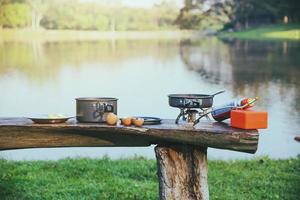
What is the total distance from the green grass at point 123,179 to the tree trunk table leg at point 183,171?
0.84m

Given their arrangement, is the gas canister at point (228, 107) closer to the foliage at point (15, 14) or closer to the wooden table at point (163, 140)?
the wooden table at point (163, 140)

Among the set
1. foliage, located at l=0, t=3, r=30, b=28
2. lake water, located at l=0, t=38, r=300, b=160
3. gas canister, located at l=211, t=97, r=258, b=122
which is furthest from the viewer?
foliage, located at l=0, t=3, r=30, b=28

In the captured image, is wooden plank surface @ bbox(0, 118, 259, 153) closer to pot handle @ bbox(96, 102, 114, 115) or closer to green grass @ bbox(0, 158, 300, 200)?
pot handle @ bbox(96, 102, 114, 115)

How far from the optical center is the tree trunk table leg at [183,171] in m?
2.70

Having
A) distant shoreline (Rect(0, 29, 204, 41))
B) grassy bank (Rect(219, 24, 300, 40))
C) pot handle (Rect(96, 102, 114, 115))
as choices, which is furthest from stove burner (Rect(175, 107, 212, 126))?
grassy bank (Rect(219, 24, 300, 40))

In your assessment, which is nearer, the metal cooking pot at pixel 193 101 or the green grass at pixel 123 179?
the metal cooking pot at pixel 193 101

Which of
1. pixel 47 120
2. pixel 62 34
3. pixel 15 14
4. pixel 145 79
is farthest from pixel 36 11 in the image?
pixel 47 120

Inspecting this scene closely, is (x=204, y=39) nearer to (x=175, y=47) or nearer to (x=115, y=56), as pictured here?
(x=175, y=47)

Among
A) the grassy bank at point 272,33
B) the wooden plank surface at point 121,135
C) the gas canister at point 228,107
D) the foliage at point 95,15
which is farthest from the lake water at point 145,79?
the wooden plank surface at point 121,135

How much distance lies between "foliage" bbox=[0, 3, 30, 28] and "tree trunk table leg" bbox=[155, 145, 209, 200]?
41.5 feet

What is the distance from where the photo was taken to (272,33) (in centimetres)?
1981

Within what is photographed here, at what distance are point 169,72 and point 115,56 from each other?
3.31m

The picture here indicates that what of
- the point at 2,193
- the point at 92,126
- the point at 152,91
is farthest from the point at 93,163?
the point at 152,91

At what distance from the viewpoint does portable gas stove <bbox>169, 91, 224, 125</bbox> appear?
2695 millimetres
